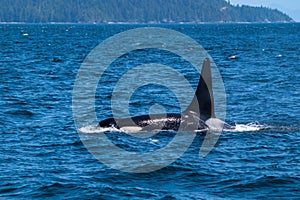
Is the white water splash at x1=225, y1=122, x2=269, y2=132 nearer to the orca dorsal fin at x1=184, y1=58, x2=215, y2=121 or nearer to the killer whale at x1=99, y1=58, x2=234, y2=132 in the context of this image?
the killer whale at x1=99, y1=58, x2=234, y2=132

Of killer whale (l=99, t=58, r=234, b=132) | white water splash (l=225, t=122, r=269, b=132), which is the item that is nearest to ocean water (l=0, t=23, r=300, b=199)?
white water splash (l=225, t=122, r=269, b=132)

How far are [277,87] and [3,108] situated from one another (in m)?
15.6

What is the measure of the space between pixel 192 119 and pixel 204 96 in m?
0.87

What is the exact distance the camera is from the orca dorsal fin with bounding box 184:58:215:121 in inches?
758

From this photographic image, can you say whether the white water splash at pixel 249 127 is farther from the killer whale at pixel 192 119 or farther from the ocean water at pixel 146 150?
the killer whale at pixel 192 119

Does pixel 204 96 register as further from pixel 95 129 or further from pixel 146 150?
pixel 95 129

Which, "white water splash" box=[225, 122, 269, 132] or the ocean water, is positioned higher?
"white water splash" box=[225, 122, 269, 132]

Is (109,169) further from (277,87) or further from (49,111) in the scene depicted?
(277,87)

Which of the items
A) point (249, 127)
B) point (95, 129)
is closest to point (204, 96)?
point (249, 127)

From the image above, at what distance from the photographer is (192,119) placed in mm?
19484

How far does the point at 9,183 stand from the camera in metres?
13.9

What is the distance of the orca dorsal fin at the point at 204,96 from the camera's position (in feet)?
63.2

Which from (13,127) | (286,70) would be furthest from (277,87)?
(13,127)

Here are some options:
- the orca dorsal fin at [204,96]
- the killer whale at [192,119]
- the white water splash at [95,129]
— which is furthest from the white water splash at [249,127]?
the white water splash at [95,129]
